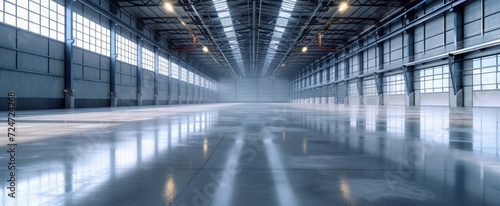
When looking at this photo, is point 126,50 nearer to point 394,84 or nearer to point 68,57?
point 68,57

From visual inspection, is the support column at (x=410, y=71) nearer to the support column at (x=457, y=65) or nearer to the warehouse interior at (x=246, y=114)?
the warehouse interior at (x=246, y=114)

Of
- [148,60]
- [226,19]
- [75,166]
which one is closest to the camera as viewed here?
[75,166]

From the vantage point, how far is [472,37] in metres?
23.9

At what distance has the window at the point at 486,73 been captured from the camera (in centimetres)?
2236

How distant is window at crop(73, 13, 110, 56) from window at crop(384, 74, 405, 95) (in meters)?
34.2

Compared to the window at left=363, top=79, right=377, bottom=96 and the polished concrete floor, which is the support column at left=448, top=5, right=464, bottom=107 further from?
the polished concrete floor

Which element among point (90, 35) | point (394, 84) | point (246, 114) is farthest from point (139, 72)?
point (394, 84)

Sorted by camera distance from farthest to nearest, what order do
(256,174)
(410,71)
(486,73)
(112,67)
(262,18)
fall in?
(262,18) → (410,71) → (112,67) → (486,73) → (256,174)

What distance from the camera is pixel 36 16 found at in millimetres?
21078

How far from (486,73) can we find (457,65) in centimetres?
251

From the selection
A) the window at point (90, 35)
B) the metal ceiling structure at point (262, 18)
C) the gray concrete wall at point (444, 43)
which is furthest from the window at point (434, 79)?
→ the window at point (90, 35)

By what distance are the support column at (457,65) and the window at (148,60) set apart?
3605 cm

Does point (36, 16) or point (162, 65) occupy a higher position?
point (36, 16)

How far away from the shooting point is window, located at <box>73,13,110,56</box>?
1007 inches
